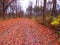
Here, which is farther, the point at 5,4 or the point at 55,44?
the point at 5,4

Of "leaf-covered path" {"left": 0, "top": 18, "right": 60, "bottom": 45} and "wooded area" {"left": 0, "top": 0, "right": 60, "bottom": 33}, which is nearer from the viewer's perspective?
"leaf-covered path" {"left": 0, "top": 18, "right": 60, "bottom": 45}

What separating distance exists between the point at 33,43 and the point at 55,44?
4.34 feet

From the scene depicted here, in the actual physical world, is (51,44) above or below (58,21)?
below

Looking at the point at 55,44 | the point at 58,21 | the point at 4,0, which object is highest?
the point at 4,0

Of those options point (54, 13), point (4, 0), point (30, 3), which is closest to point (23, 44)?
point (54, 13)

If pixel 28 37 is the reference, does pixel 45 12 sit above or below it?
above

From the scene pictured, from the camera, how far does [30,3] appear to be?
7375cm

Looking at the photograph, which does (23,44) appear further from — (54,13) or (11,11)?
(11,11)

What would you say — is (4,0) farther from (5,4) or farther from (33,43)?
(33,43)

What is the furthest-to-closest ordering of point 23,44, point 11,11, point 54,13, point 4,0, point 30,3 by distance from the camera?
point 30,3 → point 11,11 → point 4,0 → point 54,13 → point 23,44

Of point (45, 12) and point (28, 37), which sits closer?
point (28, 37)

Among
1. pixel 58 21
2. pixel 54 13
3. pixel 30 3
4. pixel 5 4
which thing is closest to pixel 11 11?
pixel 30 3

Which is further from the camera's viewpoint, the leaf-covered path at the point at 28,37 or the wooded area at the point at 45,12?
the wooded area at the point at 45,12

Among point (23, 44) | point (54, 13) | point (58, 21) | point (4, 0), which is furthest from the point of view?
point (4, 0)
